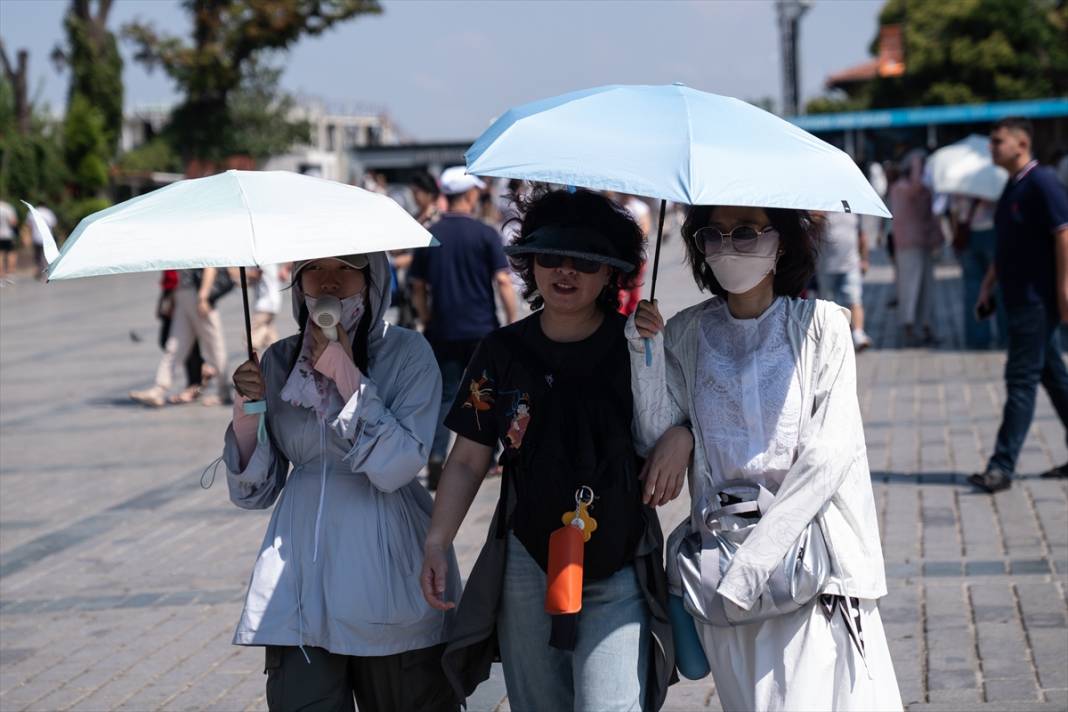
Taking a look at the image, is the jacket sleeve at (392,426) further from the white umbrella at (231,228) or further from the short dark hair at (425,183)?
the short dark hair at (425,183)

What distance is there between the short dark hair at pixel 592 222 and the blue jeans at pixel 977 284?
9802 millimetres

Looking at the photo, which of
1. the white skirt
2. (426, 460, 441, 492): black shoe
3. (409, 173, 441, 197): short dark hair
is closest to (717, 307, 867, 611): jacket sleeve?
the white skirt

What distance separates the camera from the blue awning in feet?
96.3

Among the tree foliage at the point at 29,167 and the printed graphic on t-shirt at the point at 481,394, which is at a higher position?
the tree foliage at the point at 29,167

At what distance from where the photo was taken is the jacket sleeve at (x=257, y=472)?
11.6ft

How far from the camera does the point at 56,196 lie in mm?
37875

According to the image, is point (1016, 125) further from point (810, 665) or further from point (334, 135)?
point (334, 135)

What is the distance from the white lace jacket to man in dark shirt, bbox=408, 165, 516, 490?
469 centimetres

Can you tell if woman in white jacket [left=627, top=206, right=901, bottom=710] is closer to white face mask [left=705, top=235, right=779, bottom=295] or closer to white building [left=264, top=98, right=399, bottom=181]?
white face mask [left=705, top=235, right=779, bottom=295]

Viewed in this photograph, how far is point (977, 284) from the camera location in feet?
43.0

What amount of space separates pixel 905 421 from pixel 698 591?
22.8 feet

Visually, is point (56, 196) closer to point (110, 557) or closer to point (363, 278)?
point (110, 557)

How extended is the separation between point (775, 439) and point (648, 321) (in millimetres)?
364

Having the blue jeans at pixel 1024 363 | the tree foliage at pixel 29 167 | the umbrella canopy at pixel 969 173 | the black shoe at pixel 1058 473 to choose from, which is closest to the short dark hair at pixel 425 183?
the blue jeans at pixel 1024 363
